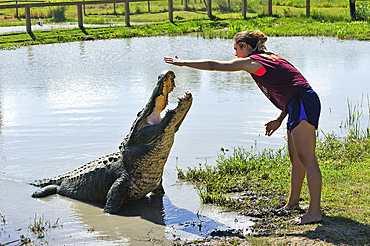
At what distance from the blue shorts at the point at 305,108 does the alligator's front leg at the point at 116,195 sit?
2.05 m

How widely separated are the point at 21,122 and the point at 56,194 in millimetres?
3836

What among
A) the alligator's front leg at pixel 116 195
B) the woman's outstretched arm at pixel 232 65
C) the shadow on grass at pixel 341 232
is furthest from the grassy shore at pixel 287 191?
the woman's outstretched arm at pixel 232 65

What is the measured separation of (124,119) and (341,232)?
5.77m

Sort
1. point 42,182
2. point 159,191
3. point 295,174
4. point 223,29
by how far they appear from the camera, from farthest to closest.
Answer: point 223,29 < point 42,182 < point 159,191 < point 295,174

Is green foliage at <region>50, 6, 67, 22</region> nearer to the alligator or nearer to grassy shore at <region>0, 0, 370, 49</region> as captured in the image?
grassy shore at <region>0, 0, 370, 49</region>

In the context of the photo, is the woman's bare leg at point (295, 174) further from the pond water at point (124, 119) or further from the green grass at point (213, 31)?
the green grass at point (213, 31)

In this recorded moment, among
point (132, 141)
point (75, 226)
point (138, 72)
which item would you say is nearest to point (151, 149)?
point (132, 141)

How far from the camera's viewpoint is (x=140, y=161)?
4.54m

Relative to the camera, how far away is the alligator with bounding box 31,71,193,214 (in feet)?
14.0

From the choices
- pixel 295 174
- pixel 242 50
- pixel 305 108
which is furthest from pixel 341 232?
pixel 242 50

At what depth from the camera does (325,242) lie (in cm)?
330

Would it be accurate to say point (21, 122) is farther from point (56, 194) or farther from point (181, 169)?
point (181, 169)

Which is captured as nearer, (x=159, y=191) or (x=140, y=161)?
(x=140, y=161)

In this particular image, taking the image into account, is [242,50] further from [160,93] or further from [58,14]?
[58,14]
